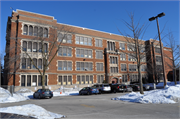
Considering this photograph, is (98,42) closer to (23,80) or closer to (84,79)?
(84,79)

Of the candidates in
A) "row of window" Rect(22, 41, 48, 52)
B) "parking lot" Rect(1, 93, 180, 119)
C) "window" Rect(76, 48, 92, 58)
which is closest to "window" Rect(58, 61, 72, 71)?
"window" Rect(76, 48, 92, 58)

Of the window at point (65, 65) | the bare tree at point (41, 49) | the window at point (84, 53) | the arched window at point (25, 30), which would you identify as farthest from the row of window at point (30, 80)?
the window at point (84, 53)

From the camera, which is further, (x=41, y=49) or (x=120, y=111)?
(x=41, y=49)

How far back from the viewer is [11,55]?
2708 centimetres

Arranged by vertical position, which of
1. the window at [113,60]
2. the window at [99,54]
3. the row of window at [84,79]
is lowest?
the row of window at [84,79]

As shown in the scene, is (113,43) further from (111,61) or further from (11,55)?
(11,55)

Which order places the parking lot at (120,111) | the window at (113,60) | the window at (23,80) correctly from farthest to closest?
the window at (113,60), the window at (23,80), the parking lot at (120,111)

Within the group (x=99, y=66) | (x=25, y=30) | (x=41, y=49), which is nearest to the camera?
(x=25, y=30)

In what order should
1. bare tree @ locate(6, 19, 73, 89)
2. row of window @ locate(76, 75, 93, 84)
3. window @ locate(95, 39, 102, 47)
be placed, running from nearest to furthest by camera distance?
bare tree @ locate(6, 19, 73, 89)
row of window @ locate(76, 75, 93, 84)
window @ locate(95, 39, 102, 47)

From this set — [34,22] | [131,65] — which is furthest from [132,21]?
[131,65]

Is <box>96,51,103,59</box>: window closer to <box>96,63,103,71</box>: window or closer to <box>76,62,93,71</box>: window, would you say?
A: <box>96,63,103,71</box>: window

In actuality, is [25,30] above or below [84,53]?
above

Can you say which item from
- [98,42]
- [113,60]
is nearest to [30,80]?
[98,42]

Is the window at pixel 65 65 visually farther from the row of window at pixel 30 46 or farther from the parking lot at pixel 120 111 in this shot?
the parking lot at pixel 120 111
